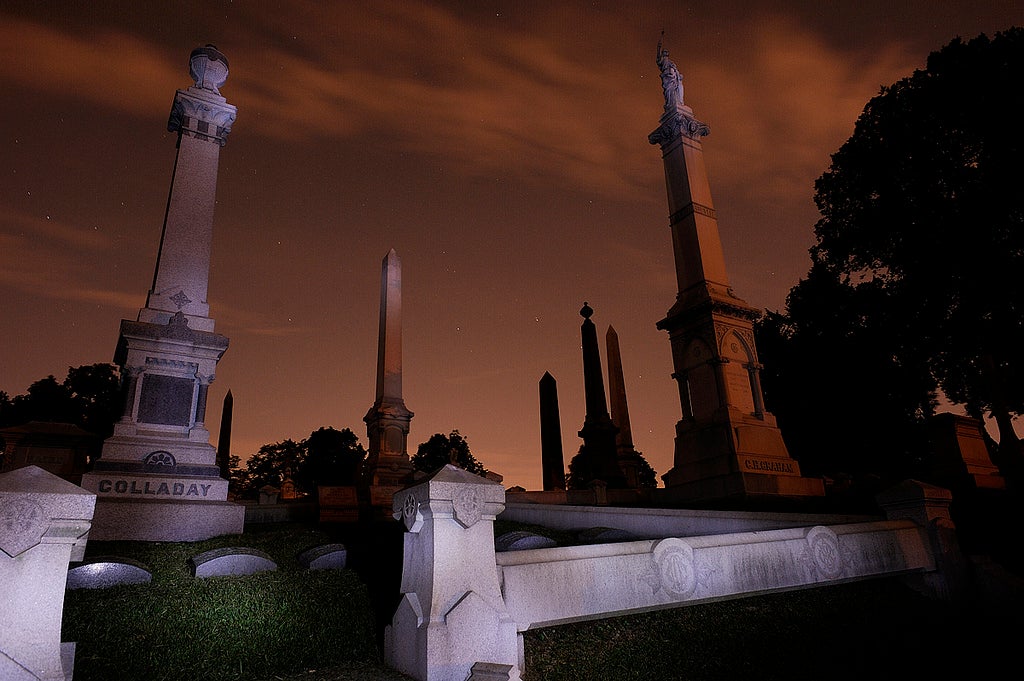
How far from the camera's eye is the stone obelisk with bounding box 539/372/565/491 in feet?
91.8

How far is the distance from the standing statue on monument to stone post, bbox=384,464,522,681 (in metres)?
18.1

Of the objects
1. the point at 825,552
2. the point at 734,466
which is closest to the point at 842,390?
the point at 734,466

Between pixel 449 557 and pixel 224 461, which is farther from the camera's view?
pixel 224 461

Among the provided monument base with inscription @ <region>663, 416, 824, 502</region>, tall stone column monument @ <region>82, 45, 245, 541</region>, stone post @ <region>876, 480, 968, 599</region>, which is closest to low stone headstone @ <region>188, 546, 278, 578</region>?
tall stone column monument @ <region>82, 45, 245, 541</region>

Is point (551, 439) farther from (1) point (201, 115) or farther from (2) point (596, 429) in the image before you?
(1) point (201, 115)

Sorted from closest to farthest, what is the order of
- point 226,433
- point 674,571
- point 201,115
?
1. point 674,571
2. point 201,115
3. point 226,433

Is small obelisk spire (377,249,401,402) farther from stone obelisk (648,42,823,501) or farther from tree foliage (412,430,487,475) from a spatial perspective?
tree foliage (412,430,487,475)

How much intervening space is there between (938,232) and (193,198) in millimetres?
24657

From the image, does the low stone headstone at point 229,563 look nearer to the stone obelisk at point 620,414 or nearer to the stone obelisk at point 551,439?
the stone obelisk at point 620,414

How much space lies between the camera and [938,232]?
21266mm

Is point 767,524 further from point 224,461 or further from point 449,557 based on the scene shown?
point 224,461

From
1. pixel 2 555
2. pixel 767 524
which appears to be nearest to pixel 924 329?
pixel 767 524

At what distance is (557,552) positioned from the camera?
518 centimetres

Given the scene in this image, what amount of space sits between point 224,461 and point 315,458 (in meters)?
31.0
